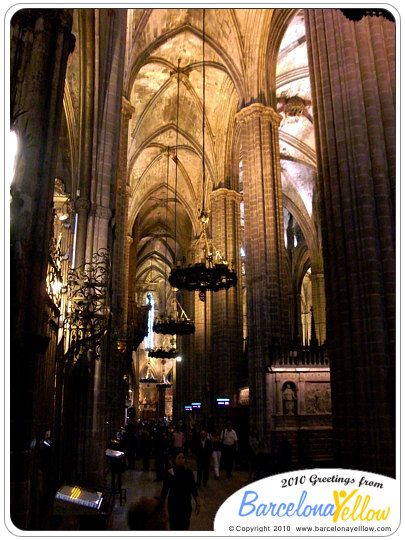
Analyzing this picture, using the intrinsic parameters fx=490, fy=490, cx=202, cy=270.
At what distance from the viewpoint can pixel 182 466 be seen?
4.80 metres

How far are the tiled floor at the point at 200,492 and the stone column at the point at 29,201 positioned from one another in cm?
235

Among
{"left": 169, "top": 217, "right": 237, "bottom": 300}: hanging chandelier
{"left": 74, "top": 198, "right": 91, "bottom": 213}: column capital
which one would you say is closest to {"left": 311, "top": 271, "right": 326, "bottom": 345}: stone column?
{"left": 169, "top": 217, "right": 237, "bottom": 300}: hanging chandelier

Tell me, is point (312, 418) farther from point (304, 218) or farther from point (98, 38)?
point (304, 218)

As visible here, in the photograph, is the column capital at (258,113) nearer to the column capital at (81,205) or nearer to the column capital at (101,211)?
the column capital at (101,211)

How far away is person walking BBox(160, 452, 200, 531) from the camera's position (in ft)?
14.7

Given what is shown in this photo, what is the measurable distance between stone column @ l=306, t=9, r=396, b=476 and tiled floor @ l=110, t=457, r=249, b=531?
2.42 meters

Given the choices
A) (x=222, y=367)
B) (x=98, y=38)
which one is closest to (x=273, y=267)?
(x=222, y=367)

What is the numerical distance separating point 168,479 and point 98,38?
9.87 meters

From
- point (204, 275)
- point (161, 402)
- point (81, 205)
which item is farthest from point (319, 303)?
point (161, 402)

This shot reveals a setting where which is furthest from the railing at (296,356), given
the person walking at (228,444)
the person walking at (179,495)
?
the person walking at (179,495)

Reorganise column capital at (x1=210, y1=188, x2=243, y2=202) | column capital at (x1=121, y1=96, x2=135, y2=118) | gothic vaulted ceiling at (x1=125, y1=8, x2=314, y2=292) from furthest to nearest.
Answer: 1. column capital at (x1=210, y1=188, x2=243, y2=202)
2. gothic vaulted ceiling at (x1=125, y1=8, x2=314, y2=292)
3. column capital at (x1=121, y1=96, x2=135, y2=118)

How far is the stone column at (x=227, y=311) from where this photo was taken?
2066 cm

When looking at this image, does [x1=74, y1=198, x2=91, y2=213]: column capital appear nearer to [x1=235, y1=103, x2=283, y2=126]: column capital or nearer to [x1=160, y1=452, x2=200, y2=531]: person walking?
[x1=160, y1=452, x2=200, y2=531]: person walking
